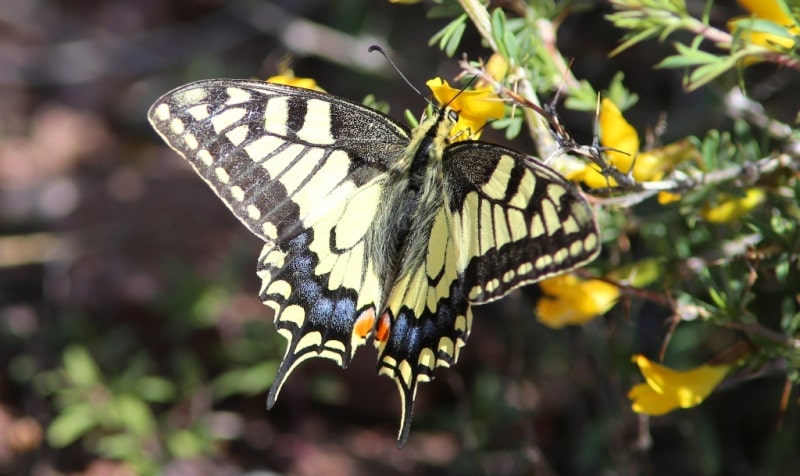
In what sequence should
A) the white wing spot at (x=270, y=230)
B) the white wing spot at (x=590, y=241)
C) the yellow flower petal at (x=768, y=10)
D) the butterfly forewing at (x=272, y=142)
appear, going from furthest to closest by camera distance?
the white wing spot at (x=270, y=230) < the butterfly forewing at (x=272, y=142) < the yellow flower petal at (x=768, y=10) < the white wing spot at (x=590, y=241)

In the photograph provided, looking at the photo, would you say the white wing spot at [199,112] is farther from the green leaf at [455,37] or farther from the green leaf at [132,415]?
the green leaf at [132,415]

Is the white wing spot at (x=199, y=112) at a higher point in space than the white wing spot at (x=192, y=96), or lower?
lower

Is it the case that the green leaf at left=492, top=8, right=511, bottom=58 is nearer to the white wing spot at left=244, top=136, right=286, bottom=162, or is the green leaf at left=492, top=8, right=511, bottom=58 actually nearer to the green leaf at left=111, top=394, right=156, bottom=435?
the white wing spot at left=244, top=136, right=286, bottom=162

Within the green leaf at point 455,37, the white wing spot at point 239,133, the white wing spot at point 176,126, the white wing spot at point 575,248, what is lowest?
the white wing spot at point 575,248

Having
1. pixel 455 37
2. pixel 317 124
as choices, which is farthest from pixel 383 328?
pixel 455 37

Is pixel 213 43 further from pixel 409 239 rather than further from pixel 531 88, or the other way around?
pixel 531 88

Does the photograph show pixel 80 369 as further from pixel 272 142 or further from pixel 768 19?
pixel 768 19

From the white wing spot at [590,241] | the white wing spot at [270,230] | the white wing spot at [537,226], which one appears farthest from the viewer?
the white wing spot at [270,230]

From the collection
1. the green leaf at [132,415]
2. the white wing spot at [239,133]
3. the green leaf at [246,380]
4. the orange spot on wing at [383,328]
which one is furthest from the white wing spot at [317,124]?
the green leaf at [132,415]
